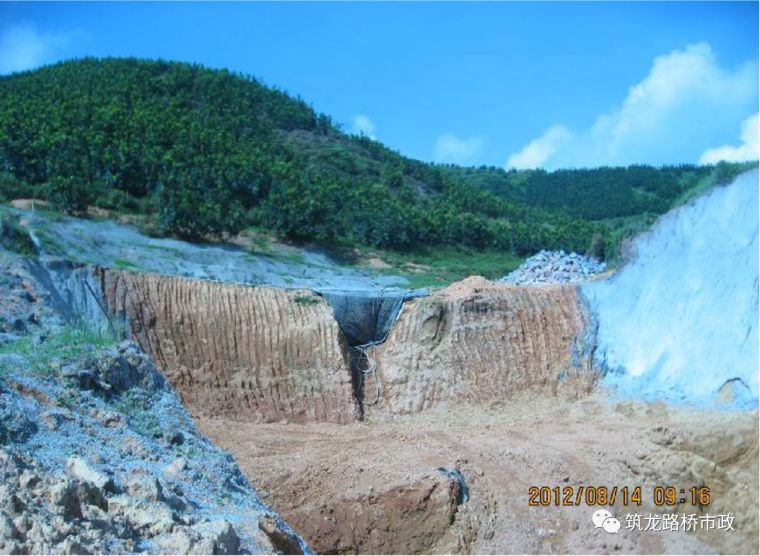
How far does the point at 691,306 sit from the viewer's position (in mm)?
15523

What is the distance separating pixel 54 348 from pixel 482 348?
9.70 metres

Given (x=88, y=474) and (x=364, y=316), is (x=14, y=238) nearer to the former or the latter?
(x=364, y=316)

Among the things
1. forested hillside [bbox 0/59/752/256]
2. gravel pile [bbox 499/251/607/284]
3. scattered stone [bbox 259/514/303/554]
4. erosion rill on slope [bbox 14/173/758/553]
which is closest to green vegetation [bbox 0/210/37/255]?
erosion rill on slope [bbox 14/173/758/553]

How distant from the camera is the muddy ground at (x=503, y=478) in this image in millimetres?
11500

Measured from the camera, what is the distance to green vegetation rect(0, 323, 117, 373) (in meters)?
9.91

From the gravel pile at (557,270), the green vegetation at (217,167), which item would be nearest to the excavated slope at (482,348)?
the gravel pile at (557,270)

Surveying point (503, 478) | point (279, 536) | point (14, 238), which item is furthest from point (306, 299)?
point (279, 536)

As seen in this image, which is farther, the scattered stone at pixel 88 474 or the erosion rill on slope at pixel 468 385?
the erosion rill on slope at pixel 468 385

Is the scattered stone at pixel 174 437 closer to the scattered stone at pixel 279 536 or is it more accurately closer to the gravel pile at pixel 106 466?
the gravel pile at pixel 106 466

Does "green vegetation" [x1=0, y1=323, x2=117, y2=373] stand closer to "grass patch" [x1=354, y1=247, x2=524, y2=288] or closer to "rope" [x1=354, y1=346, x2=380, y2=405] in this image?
"rope" [x1=354, y1=346, x2=380, y2=405]

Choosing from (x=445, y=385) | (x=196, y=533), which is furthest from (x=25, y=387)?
(x=445, y=385)

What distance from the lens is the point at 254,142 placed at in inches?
1772

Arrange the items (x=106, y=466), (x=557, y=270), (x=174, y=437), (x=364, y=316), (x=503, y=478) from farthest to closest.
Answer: (x=557, y=270) → (x=364, y=316) → (x=503, y=478) → (x=174, y=437) → (x=106, y=466)

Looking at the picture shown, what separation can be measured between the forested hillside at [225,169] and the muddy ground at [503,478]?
1047 centimetres
